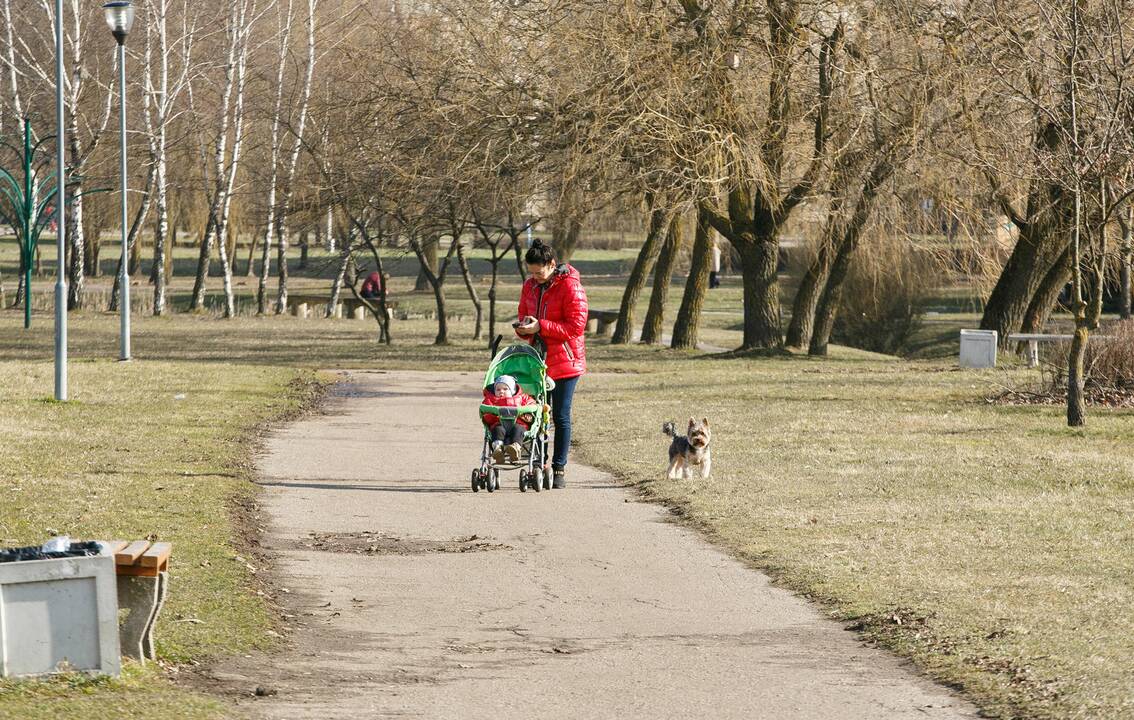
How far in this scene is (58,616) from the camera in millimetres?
6066

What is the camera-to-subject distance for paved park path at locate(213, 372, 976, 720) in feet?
20.9

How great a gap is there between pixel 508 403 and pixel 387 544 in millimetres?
2115

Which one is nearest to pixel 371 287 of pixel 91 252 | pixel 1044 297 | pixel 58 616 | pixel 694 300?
pixel 694 300

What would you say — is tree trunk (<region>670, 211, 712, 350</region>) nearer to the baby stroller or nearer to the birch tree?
the birch tree

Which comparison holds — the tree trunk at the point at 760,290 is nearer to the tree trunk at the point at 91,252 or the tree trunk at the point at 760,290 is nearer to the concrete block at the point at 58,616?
the concrete block at the point at 58,616

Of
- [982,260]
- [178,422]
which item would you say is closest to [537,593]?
[178,422]

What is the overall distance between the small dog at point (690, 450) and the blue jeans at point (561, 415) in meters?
0.83

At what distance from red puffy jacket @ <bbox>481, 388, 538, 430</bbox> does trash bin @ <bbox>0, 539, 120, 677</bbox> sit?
579 centimetres

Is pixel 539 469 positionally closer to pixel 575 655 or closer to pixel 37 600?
pixel 575 655

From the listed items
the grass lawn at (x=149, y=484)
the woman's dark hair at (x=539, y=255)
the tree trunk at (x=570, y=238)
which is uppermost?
the tree trunk at (x=570, y=238)

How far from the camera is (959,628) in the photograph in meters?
7.53

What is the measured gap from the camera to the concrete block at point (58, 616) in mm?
6008

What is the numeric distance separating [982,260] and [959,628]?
67.3 ft

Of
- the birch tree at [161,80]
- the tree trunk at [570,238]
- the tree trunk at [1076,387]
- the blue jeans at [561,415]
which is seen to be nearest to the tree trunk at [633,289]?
the tree trunk at [570,238]
